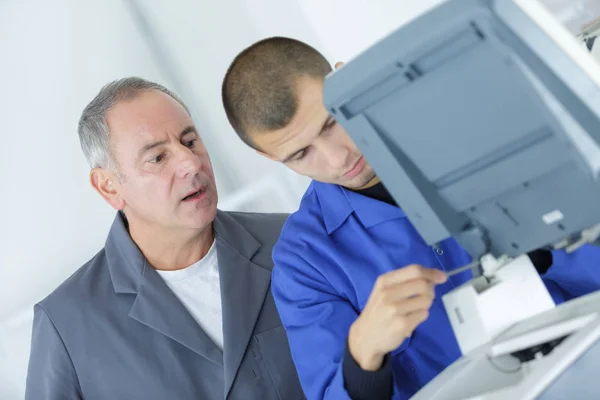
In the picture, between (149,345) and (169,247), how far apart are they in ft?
0.91

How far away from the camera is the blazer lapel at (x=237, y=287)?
1.84 meters

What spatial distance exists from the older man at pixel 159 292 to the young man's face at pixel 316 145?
0.60 metres

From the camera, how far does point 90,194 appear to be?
2498mm

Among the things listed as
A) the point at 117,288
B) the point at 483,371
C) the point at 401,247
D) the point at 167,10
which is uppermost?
the point at 167,10

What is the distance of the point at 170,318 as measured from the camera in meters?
1.87

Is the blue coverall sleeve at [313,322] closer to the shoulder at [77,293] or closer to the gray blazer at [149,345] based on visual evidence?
the gray blazer at [149,345]

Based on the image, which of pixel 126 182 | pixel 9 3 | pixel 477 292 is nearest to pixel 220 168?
pixel 126 182

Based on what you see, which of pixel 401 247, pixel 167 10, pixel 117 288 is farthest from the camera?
pixel 167 10

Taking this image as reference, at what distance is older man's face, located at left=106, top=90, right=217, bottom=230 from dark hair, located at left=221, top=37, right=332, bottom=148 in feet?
1.60

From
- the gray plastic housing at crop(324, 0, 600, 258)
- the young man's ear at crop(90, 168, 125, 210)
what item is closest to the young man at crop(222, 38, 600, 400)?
the gray plastic housing at crop(324, 0, 600, 258)

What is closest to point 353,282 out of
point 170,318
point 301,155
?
point 301,155

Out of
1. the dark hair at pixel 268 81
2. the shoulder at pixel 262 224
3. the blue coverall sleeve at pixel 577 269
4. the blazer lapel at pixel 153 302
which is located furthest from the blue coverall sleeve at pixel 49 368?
the blue coverall sleeve at pixel 577 269

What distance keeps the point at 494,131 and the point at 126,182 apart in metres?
1.32

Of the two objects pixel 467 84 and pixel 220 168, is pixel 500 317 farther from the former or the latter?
pixel 220 168
